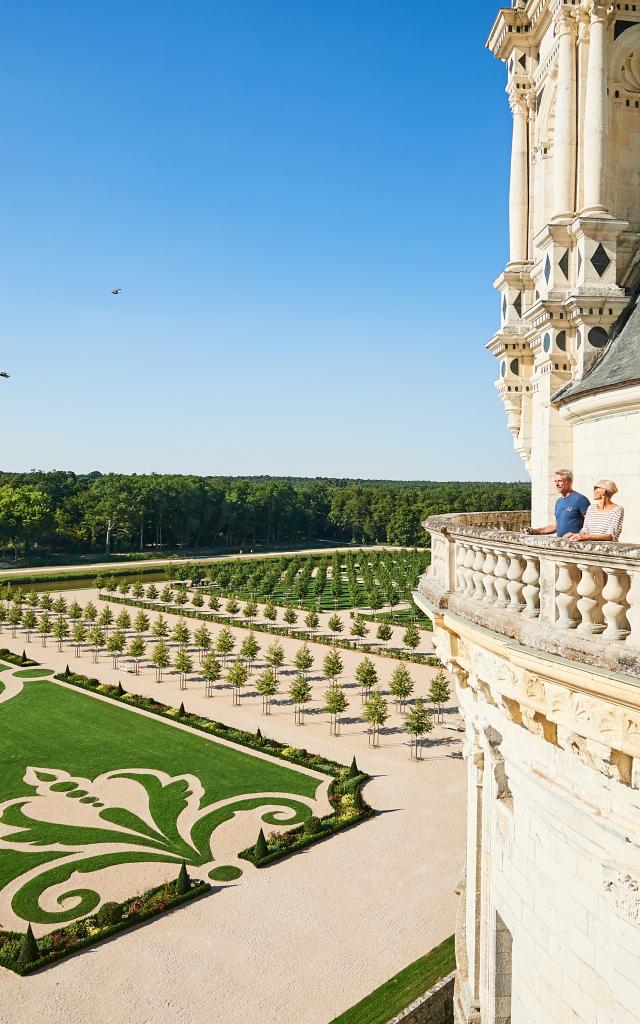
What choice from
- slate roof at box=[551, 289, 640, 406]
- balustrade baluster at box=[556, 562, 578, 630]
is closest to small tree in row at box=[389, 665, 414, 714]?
slate roof at box=[551, 289, 640, 406]

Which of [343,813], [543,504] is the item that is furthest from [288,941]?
[543,504]

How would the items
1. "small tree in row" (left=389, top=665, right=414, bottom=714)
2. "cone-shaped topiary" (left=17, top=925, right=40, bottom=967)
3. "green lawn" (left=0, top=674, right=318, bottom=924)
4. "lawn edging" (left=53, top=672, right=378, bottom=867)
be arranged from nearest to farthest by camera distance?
"cone-shaped topiary" (left=17, top=925, right=40, bottom=967), "green lawn" (left=0, top=674, right=318, bottom=924), "lawn edging" (left=53, top=672, right=378, bottom=867), "small tree in row" (left=389, top=665, right=414, bottom=714)

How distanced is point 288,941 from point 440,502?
111781 mm

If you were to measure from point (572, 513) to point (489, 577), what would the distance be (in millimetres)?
1935

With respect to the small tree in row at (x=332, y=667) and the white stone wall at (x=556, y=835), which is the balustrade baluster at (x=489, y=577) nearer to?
the white stone wall at (x=556, y=835)

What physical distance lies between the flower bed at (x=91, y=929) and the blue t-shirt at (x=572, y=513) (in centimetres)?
1631

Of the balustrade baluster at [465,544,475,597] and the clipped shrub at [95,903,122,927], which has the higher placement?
the balustrade baluster at [465,544,475,597]

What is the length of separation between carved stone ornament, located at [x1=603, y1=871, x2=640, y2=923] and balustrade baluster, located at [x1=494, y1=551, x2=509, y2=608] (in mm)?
2346

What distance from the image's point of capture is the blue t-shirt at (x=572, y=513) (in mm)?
8352

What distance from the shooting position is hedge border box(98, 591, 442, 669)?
152ft

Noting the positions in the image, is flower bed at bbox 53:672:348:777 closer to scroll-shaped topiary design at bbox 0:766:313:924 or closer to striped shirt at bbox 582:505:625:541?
scroll-shaped topiary design at bbox 0:766:313:924

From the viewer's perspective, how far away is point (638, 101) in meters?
13.0

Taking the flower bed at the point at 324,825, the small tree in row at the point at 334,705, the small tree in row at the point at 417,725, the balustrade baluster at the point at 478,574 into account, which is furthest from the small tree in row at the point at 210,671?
the balustrade baluster at the point at 478,574

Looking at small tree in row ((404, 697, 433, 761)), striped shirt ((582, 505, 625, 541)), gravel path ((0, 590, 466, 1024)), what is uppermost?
striped shirt ((582, 505, 625, 541))
